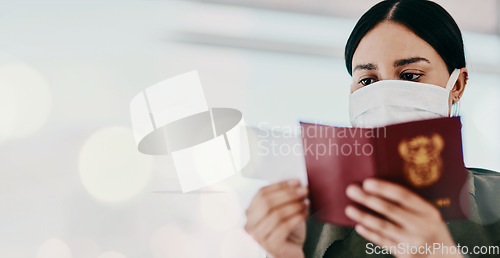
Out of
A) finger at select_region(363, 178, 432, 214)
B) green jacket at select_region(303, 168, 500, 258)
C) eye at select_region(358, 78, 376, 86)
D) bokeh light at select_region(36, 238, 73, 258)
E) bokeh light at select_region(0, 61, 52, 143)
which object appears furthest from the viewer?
bokeh light at select_region(0, 61, 52, 143)

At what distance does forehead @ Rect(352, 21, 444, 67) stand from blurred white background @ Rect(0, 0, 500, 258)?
2.02ft

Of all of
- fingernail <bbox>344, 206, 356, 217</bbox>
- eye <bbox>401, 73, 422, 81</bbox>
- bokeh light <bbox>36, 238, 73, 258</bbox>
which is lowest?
bokeh light <bbox>36, 238, 73, 258</bbox>

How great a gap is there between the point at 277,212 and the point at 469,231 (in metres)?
0.47

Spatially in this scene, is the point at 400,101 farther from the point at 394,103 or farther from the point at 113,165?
the point at 113,165

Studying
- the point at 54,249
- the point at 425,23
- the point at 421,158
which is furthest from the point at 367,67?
the point at 54,249

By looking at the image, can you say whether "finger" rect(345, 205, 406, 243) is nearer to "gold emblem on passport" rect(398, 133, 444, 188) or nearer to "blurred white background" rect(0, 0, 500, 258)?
"gold emblem on passport" rect(398, 133, 444, 188)

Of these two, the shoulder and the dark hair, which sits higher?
the dark hair

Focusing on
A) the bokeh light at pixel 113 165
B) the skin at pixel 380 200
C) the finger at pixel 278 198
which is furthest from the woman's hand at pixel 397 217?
the bokeh light at pixel 113 165

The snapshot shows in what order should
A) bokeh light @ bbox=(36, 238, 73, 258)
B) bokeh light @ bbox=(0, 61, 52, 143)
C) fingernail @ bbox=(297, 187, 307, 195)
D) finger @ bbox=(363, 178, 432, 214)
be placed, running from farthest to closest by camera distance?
bokeh light @ bbox=(0, 61, 52, 143) → bokeh light @ bbox=(36, 238, 73, 258) → fingernail @ bbox=(297, 187, 307, 195) → finger @ bbox=(363, 178, 432, 214)

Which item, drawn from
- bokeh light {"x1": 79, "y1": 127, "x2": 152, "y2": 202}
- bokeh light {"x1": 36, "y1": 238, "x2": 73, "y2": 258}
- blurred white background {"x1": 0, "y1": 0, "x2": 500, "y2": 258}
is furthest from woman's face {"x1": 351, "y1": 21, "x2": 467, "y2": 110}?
bokeh light {"x1": 36, "y1": 238, "x2": 73, "y2": 258}

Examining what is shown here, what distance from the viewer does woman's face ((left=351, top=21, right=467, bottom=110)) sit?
947mm

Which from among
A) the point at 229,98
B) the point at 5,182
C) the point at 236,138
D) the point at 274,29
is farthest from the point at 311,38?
the point at 5,182

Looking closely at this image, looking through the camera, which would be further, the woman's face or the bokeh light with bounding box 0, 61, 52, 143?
the bokeh light with bounding box 0, 61, 52, 143

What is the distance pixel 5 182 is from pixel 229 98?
893 mm
